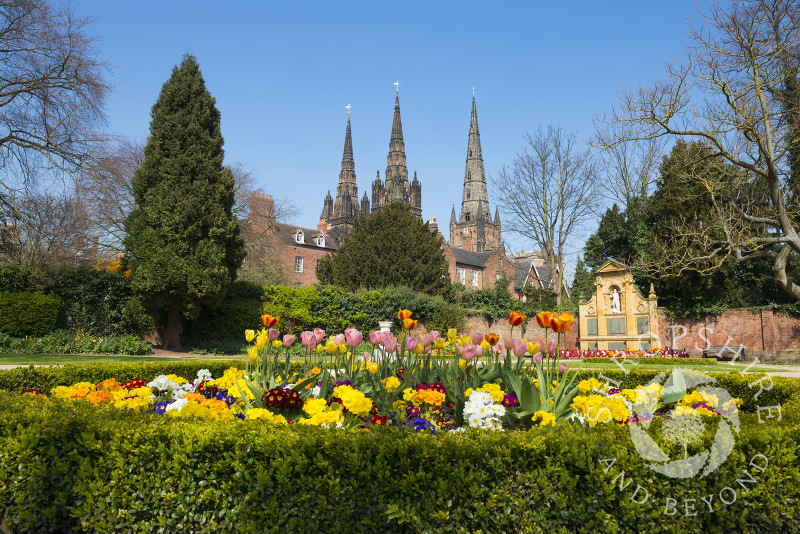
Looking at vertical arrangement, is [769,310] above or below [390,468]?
above

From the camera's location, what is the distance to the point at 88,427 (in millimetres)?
3221

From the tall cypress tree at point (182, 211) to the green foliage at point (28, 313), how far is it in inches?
104

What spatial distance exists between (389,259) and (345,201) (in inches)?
2216

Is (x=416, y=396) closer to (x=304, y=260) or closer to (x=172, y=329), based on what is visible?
(x=172, y=329)

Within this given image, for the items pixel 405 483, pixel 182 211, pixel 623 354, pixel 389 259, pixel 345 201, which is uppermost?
pixel 345 201

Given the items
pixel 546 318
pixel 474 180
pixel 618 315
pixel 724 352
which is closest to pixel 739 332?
pixel 724 352

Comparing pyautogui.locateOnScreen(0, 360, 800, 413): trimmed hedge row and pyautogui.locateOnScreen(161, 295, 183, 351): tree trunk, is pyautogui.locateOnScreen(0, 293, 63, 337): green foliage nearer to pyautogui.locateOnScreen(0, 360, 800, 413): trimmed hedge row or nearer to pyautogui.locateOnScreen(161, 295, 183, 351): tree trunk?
pyautogui.locateOnScreen(161, 295, 183, 351): tree trunk

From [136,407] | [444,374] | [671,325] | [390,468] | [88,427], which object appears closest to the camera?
[390,468]

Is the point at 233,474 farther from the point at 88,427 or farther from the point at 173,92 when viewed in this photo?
the point at 173,92

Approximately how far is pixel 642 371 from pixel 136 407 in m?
6.19

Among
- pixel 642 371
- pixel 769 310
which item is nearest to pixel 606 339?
pixel 769 310

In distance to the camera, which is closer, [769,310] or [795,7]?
[795,7]

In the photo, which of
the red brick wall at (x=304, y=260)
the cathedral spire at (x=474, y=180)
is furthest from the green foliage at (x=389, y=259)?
the cathedral spire at (x=474, y=180)

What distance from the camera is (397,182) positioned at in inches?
3327
